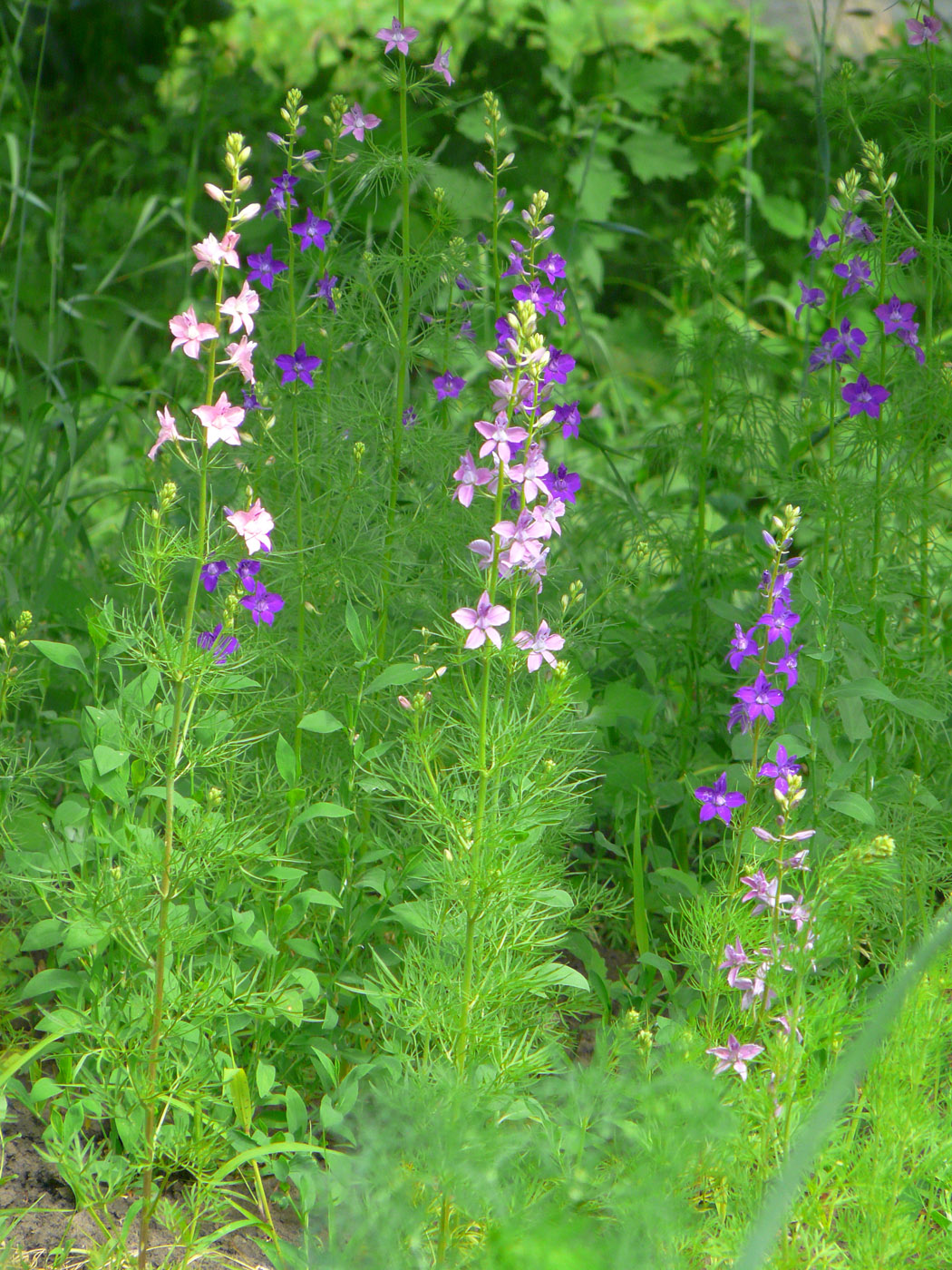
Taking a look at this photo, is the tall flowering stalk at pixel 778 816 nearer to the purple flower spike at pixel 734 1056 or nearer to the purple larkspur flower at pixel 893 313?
the purple flower spike at pixel 734 1056

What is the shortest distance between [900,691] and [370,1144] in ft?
4.55

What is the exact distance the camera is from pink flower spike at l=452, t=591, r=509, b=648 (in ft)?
5.31

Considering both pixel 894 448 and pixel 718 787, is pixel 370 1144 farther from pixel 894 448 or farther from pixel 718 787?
pixel 894 448

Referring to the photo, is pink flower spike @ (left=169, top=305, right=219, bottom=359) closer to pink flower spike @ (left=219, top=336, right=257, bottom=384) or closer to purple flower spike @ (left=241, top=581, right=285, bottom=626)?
pink flower spike @ (left=219, top=336, right=257, bottom=384)

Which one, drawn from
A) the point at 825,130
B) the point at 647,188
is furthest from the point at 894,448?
the point at 647,188

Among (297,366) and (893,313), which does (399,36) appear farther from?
(893,313)

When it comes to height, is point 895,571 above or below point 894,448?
below

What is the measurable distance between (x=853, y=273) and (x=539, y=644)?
1257 mm

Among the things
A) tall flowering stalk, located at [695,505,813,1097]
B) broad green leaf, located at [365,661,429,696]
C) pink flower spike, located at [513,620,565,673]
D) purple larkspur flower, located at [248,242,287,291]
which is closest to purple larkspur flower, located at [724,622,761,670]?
tall flowering stalk, located at [695,505,813,1097]

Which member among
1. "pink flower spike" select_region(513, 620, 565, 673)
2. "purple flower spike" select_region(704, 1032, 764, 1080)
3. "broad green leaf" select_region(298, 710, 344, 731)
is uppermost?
"pink flower spike" select_region(513, 620, 565, 673)

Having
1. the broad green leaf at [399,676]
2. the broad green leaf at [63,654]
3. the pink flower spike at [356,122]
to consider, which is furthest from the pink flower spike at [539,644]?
the pink flower spike at [356,122]

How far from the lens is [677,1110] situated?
1425mm

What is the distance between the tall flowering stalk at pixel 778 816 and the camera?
1.73 metres

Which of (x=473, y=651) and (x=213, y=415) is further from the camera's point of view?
(x=473, y=651)
